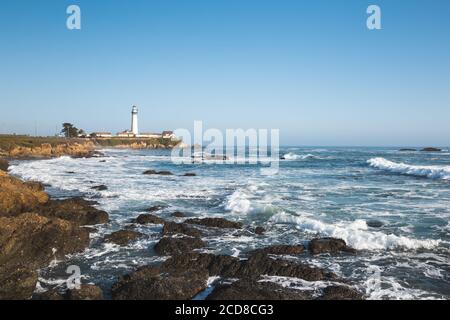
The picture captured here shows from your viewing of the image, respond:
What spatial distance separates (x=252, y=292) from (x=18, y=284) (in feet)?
14.2

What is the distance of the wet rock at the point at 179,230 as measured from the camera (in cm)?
1133

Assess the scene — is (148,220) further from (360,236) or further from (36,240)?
(360,236)

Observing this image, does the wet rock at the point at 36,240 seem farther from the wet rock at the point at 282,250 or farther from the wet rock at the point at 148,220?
the wet rock at the point at 282,250

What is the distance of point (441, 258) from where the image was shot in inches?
357

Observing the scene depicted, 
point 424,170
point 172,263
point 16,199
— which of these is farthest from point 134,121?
point 172,263

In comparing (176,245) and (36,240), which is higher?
(36,240)

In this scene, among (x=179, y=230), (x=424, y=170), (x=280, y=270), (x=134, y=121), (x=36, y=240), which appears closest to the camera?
(x=280, y=270)

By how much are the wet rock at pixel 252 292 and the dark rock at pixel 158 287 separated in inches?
17.8

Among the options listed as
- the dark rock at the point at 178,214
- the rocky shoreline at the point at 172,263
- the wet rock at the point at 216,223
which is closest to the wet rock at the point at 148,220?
the rocky shoreline at the point at 172,263

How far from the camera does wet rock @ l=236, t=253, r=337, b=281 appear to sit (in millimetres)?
7754

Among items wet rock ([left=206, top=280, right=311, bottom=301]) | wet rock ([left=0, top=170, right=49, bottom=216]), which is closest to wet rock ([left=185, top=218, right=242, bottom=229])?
wet rock ([left=206, top=280, right=311, bottom=301])

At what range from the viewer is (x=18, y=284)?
22.3ft
